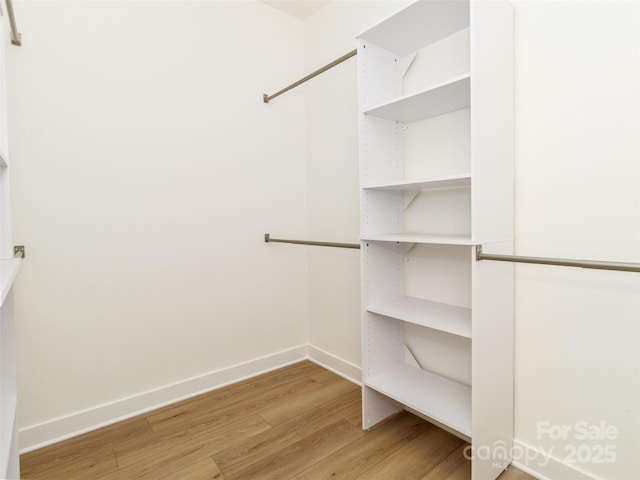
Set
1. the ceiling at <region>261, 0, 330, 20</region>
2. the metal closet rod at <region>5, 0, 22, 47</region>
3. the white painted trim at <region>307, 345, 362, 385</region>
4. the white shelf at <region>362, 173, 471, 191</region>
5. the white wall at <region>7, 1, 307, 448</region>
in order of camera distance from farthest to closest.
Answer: the ceiling at <region>261, 0, 330, 20</region> → the white painted trim at <region>307, 345, 362, 385</region> → the white wall at <region>7, 1, 307, 448</region> → the metal closet rod at <region>5, 0, 22, 47</region> → the white shelf at <region>362, 173, 471, 191</region>

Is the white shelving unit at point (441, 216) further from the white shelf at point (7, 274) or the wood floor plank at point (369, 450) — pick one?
the white shelf at point (7, 274)

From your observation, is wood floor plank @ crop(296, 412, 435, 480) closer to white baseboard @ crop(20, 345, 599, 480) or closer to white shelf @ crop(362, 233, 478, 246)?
white baseboard @ crop(20, 345, 599, 480)

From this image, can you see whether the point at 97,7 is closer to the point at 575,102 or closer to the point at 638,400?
the point at 575,102

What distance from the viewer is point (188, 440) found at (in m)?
1.82

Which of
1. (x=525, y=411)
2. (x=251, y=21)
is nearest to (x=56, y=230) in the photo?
(x=251, y=21)

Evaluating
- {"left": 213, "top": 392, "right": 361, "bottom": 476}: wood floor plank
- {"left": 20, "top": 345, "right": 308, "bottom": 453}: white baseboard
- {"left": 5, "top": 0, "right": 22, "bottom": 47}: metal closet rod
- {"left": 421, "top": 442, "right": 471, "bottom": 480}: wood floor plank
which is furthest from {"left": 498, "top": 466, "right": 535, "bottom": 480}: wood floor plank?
{"left": 5, "top": 0, "right": 22, "bottom": 47}: metal closet rod

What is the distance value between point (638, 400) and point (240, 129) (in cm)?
248

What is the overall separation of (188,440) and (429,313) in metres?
1.41

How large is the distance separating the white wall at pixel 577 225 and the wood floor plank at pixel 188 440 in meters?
1.34

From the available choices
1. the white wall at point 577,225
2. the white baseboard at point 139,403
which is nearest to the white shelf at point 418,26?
the white wall at point 577,225

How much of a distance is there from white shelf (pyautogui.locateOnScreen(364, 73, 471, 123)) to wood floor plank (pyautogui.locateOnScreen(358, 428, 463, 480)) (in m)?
1.67

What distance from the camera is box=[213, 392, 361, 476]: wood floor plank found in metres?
1.67

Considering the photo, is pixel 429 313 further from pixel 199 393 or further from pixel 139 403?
pixel 139 403

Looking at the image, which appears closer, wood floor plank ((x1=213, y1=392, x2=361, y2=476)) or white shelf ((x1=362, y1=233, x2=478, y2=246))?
white shelf ((x1=362, y1=233, x2=478, y2=246))
